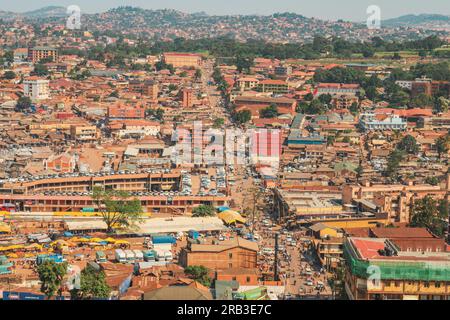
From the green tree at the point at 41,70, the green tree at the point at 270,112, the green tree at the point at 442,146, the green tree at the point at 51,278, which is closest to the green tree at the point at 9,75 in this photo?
the green tree at the point at 41,70

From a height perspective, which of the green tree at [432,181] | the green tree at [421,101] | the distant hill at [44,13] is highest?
the distant hill at [44,13]

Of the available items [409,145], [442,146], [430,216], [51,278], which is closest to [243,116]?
[409,145]

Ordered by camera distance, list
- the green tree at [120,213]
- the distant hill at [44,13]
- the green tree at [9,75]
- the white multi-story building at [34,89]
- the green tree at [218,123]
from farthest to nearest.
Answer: the distant hill at [44,13] < the green tree at [9,75] < the white multi-story building at [34,89] < the green tree at [218,123] < the green tree at [120,213]

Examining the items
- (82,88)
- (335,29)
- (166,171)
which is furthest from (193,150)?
(335,29)

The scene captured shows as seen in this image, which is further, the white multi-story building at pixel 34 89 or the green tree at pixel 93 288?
the white multi-story building at pixel 34 89

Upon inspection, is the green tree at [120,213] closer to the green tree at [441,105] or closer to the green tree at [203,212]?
the green tree at [203,212]

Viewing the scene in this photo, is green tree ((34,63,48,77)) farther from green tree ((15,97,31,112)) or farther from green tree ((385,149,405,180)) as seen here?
green tree ((385,149,405,180))

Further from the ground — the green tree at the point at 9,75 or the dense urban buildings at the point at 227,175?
the green tree at the point at 9,75
